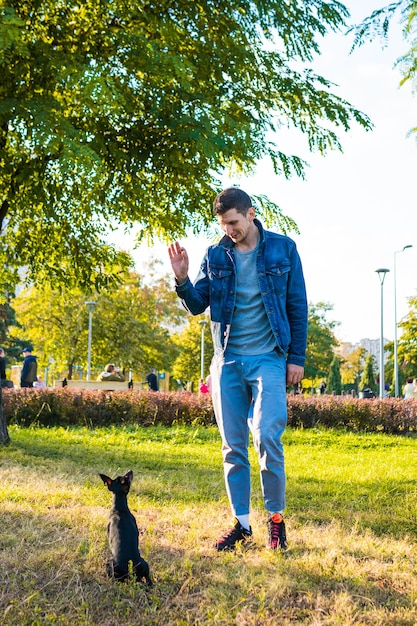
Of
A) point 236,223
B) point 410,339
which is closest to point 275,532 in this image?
point 236,223

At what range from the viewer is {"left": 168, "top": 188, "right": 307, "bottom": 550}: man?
395cm

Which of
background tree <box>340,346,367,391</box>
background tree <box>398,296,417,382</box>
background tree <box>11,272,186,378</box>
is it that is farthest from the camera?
background tree <box>340,346,367,391</box>

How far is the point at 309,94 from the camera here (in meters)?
8.60

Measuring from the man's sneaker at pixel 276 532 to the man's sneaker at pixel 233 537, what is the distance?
18 cm

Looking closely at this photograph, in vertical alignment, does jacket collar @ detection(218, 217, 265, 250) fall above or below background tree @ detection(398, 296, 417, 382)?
below

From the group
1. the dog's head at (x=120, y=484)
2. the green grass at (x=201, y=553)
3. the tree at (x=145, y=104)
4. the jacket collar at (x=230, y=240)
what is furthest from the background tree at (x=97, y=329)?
the dog's head at (x=120, y=484)

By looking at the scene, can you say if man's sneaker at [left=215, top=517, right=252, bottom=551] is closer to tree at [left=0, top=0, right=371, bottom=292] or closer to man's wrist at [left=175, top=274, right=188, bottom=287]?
man's wrist at [left=175, top=274, right=188, bottom=287]

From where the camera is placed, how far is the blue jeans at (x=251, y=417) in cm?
392

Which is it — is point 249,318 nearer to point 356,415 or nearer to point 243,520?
point 243,520

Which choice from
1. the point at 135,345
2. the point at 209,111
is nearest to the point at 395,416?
the point at 209,111

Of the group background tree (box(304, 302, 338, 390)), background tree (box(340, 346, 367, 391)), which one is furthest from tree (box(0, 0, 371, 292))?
background tree (box(340, 346, 367, 391))

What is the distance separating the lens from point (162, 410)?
1328 cm

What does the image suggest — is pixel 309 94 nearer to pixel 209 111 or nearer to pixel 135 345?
pixel 209 111

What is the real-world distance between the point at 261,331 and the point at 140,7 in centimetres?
524
